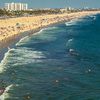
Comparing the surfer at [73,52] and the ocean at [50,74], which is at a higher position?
the ocean at [50,74]

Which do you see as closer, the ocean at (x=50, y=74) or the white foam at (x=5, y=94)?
the white foam at (x=5, y=94)

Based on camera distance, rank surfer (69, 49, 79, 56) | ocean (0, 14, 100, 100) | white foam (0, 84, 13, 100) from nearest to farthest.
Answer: white foam (0, 84, 13, 100), ocean (0, 14, 100, 100), surfer (69, 49, 79, 56)

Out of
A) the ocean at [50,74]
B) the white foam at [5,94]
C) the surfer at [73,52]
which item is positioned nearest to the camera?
the white foam at [5,94]

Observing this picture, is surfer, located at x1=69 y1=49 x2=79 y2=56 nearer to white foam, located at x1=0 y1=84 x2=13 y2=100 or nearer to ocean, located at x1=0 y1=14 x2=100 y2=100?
ocean, located at x1=0 y1=14 x2=100 y2=100

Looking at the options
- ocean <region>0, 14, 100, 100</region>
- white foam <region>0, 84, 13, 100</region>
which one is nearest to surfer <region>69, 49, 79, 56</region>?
ocean <region>0, 14, 100, 100</region>

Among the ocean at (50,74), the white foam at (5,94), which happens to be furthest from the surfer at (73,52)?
the white foam at (5,94)

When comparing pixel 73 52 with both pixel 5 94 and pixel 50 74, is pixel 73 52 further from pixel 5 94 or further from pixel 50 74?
pixel 5 94

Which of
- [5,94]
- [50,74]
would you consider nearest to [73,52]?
[50,74]

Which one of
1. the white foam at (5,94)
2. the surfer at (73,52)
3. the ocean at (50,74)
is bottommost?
the surfer at (73,52)

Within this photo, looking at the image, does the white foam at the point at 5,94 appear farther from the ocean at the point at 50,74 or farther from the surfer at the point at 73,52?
the surfer at the point at 73,52

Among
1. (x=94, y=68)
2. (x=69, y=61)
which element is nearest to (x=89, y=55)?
(x=69, y=61)

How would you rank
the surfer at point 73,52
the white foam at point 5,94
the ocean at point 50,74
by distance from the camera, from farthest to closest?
the surfer at point 73,52 → the ocean at point 50,74 → the white foam at point 5,94
